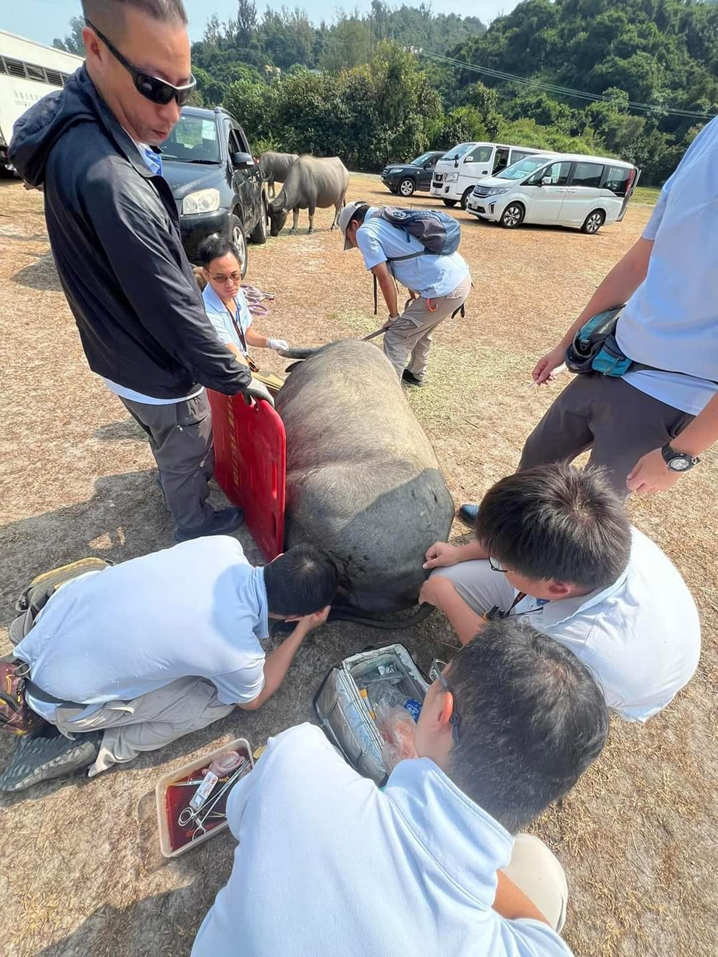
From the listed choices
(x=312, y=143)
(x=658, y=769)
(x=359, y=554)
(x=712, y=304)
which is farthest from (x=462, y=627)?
(x=312, y=143)

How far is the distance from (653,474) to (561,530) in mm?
631

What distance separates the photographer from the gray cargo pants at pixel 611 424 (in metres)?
2.34

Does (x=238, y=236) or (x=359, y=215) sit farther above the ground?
(x=359, y=215)

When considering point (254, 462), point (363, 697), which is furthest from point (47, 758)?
point (254, 462)

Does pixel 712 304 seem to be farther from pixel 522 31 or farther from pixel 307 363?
pixel 522 31

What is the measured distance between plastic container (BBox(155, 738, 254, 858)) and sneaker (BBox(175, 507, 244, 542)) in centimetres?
133

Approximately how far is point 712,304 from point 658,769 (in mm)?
2179

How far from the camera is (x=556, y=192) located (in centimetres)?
1450

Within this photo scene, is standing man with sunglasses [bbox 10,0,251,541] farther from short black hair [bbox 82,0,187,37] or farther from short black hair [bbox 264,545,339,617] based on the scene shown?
short black hair [bbox 264,545,339,617]

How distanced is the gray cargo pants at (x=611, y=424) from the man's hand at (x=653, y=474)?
Result: 25 centimetres

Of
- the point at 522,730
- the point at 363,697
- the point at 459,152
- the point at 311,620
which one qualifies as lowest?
the point at 363,697

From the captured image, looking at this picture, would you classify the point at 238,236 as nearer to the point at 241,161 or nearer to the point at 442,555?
the point at 241,161

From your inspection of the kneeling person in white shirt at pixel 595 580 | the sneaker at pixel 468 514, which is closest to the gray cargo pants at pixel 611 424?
the kneeling person in white shirt at pixel 595 580

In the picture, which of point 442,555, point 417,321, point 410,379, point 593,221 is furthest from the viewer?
point 593,221
